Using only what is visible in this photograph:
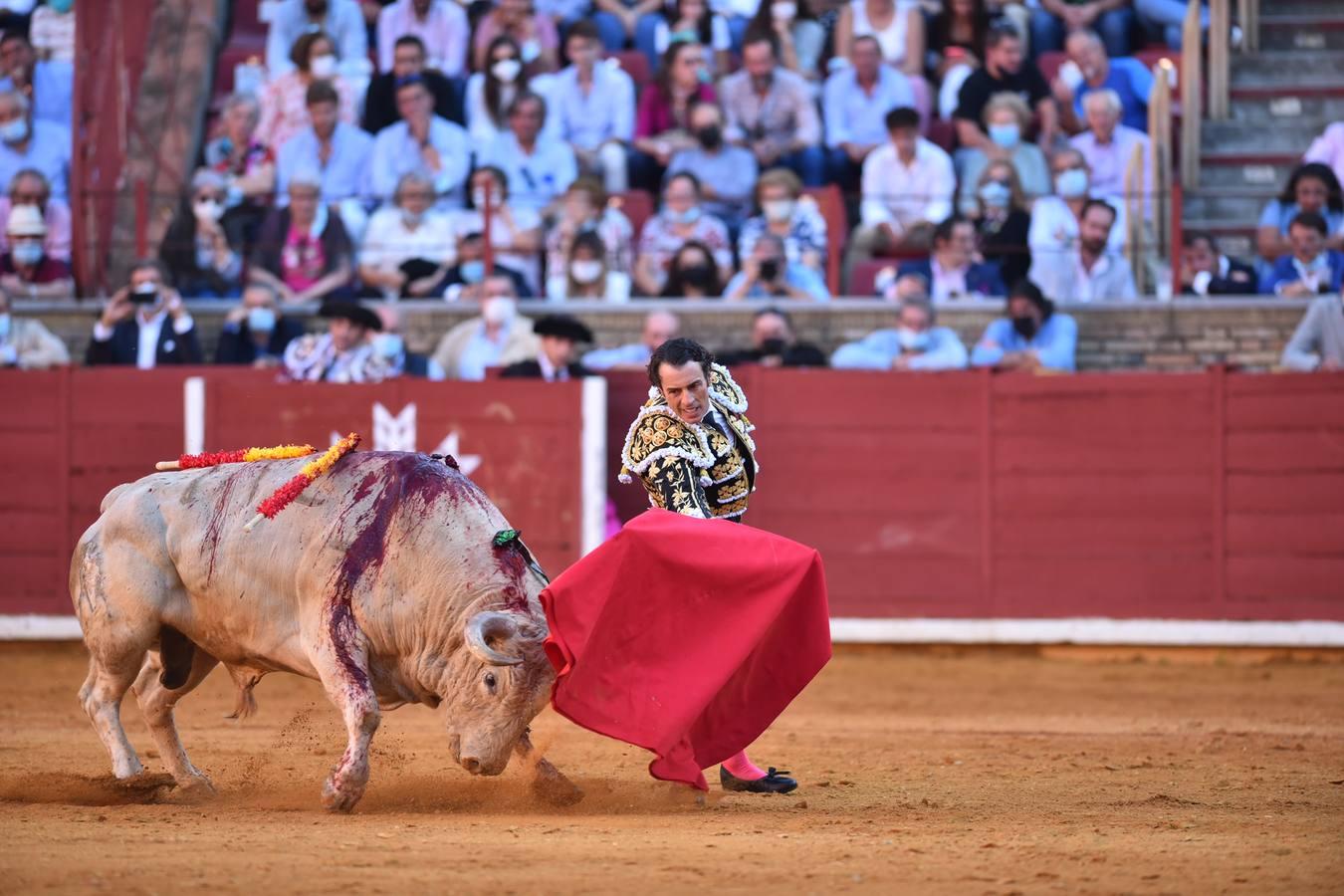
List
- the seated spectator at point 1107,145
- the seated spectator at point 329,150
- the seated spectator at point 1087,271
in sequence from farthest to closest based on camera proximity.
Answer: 1. the seated spectator at point 329,150
2. the seated spectator at point 1107,145
3. the seated spectator at point 1087,271

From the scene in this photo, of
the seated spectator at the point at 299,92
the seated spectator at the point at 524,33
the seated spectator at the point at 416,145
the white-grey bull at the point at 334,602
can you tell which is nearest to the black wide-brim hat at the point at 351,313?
the seated spectator at the point at 416,145

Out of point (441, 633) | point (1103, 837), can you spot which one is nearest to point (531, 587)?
point (441, 633)

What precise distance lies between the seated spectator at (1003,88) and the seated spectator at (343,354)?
3.70 metres

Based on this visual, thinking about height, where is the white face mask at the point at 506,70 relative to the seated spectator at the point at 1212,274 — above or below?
above

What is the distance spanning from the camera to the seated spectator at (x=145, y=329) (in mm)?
10445

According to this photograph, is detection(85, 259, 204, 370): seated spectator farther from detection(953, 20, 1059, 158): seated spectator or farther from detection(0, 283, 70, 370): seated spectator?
detection(953, 20, 1059, 158): seated spectator

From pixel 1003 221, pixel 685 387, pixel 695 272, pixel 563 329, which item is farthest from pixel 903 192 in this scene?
pixel 685 387

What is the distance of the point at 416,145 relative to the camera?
11.5 meters

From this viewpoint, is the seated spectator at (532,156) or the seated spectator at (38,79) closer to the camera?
the seated spectator at (532,156)

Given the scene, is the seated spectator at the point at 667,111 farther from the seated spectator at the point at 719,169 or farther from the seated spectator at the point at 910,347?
the seated spectator at the point at 910,347

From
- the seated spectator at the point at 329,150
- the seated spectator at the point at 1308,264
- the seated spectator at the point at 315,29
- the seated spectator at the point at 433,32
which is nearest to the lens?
the seated spectator at the point at 1308,264

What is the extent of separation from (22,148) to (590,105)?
3.58m

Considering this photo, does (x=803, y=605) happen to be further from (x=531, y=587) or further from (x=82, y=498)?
(x=82, y=498)

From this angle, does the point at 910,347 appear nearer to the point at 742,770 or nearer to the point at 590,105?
the point at 590,105
